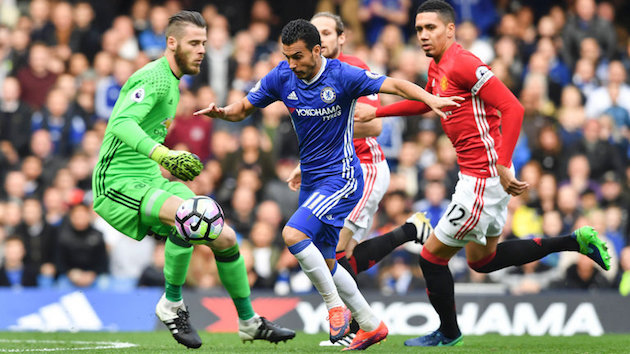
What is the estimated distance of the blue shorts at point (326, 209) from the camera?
25.7 ft

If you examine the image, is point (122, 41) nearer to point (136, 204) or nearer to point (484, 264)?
point (136, 204)

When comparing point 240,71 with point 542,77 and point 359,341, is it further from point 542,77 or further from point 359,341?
point 359,341

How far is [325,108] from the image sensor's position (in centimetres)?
796

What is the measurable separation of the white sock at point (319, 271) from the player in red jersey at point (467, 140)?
1284 mm

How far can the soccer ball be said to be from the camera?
767cm

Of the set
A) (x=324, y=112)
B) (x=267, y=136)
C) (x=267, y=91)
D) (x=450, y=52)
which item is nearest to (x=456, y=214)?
(x=450, y=52)

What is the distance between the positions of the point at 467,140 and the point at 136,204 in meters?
2.77

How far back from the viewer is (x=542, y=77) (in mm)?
15570

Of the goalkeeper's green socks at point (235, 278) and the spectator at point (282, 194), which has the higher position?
the spectator at point (282, 194)

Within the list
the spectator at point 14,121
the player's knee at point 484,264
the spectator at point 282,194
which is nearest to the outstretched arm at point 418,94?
the player's knee at point 484,264

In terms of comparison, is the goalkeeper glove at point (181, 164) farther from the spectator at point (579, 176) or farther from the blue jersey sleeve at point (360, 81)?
the spectator at point (579, 176)

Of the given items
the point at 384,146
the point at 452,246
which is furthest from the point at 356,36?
the point at 452,246

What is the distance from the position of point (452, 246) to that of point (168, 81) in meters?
2.74

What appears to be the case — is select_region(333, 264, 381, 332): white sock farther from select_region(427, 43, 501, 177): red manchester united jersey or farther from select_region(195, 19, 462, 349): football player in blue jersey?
select_region(427, 43, 501, 177): red manchester united jersey
